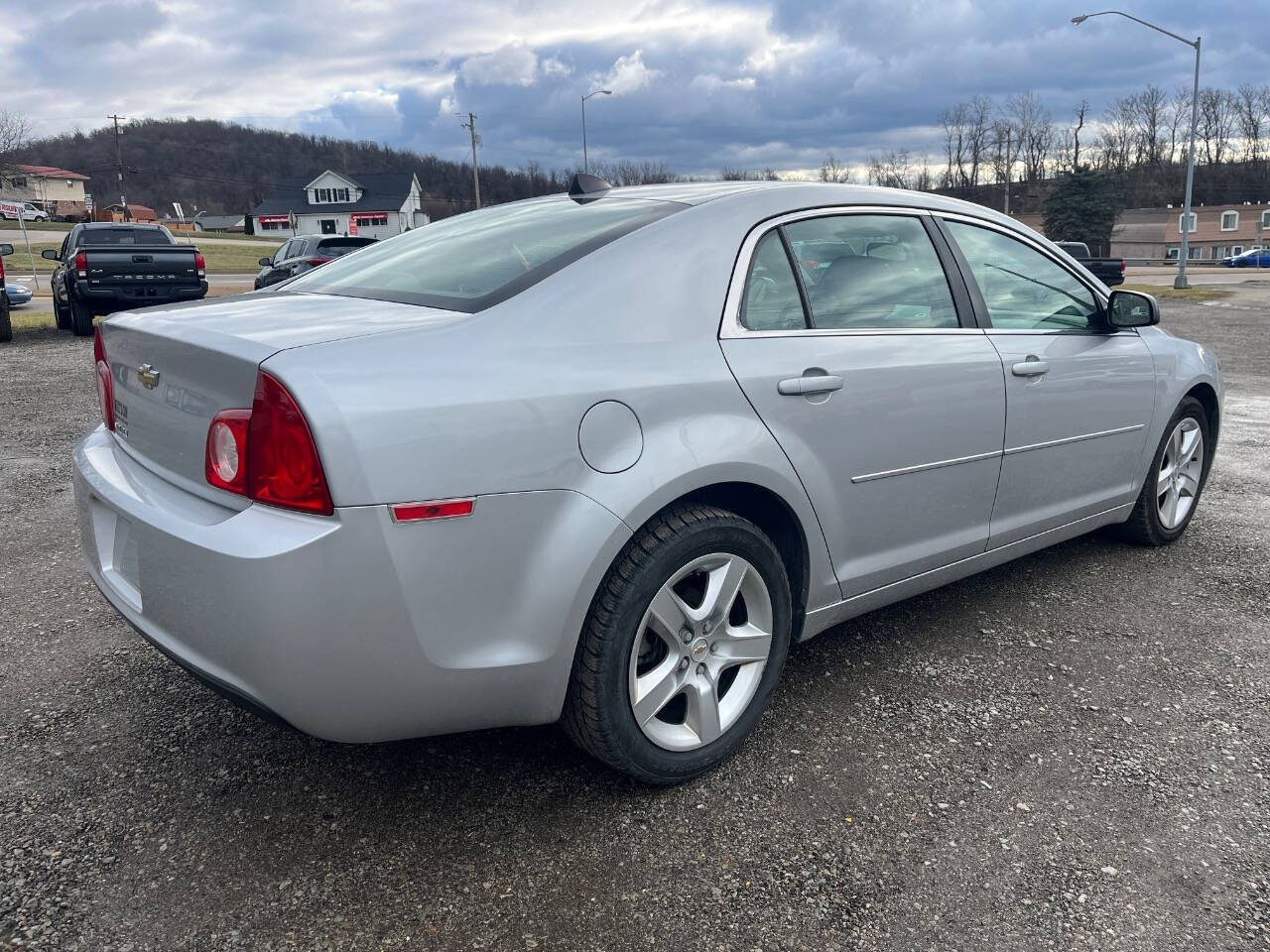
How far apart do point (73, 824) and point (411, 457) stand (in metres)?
1.36

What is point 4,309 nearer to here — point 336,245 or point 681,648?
point 336,245

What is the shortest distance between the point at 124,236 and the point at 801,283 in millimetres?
15917

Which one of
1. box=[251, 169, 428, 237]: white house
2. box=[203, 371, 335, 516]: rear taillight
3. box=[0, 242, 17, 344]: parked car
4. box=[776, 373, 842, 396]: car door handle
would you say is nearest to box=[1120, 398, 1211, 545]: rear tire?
box=[776, 373, 842, 396]: car door handle

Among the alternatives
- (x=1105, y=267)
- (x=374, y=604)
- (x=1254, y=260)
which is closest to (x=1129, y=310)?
(x=374, y=604)

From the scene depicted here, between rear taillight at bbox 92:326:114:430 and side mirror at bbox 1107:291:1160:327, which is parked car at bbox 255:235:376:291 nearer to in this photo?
rear taillight at bbox 92:326:114:430

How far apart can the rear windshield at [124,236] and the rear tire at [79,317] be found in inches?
51.0

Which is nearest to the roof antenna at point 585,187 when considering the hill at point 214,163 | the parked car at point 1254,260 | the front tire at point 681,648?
the front tire at point 681,648

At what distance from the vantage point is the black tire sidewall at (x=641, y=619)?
2387 millimetres

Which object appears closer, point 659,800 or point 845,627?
point 659,800

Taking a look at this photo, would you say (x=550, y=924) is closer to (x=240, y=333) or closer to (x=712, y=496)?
(x=712, y=496)

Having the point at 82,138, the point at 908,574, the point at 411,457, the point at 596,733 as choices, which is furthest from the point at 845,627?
the point at 82,138

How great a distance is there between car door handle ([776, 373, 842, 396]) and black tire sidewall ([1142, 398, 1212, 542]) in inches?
88.0

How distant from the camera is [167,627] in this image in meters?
2.32

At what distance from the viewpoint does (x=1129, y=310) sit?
3.94 m
